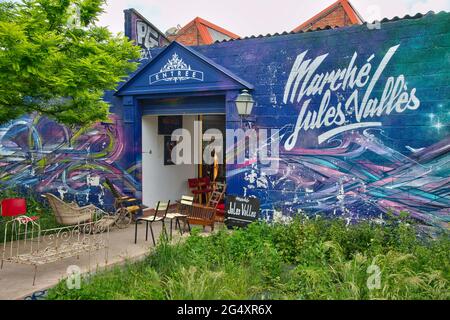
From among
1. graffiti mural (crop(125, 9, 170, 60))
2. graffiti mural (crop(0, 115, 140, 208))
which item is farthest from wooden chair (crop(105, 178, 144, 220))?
graffiti mural (crop(125, 9, 170, 60))

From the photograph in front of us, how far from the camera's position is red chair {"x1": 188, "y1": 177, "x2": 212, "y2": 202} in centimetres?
1261

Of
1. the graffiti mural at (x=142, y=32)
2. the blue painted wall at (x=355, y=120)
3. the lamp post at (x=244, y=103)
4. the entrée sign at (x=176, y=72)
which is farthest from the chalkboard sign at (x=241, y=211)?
the graffiti mural at (x=142, y=32)

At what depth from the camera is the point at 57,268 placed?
276 inches

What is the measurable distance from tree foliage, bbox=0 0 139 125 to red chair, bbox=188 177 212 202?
4743mm

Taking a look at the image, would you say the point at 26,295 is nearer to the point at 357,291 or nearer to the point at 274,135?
the point at 357,291

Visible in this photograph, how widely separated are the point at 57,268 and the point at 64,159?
238 inches

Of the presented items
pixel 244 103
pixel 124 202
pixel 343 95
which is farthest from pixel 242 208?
pixel 124 202

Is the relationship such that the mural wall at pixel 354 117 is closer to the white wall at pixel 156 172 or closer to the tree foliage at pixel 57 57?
the white wall at pixel 156 172

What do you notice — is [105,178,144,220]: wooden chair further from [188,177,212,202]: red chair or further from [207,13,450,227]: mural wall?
[207,13,450,227]: mural wall

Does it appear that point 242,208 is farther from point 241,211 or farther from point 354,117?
point 354,117

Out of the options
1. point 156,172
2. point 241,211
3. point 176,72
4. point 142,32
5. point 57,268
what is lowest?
point 57,268
